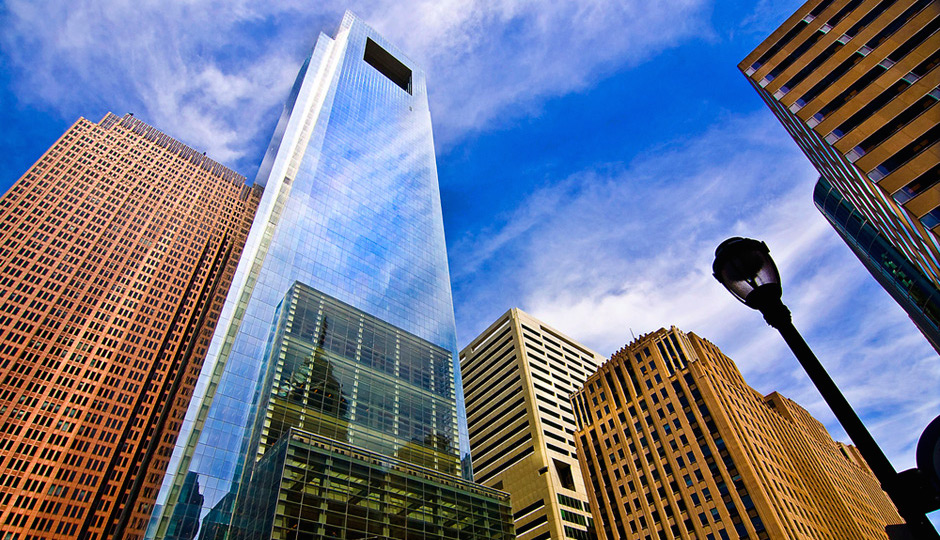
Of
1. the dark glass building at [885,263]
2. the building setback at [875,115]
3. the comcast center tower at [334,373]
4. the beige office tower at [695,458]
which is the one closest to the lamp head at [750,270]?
the comcast center tower at [334,373]

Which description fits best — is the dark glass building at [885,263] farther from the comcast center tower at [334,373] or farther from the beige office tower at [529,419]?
the beige office tower at [529,419]

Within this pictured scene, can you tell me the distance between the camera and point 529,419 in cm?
9444

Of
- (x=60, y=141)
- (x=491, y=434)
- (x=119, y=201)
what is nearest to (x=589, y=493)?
(x=491, y=434)

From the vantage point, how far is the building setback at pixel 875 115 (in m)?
40.9

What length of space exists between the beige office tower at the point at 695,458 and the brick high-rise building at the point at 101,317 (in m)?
88.6

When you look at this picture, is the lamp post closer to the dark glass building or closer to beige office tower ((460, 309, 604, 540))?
the dark glass building

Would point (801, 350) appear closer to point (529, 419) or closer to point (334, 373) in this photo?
point (334, 373)

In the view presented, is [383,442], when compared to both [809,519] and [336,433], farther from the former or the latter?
[809,519]

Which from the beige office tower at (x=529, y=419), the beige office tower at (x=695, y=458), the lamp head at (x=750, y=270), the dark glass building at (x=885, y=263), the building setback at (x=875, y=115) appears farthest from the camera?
the beige office tower at (x=529, y=419)

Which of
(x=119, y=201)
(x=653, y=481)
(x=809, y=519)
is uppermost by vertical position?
(x=119, y=201)

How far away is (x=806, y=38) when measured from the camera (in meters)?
56.4

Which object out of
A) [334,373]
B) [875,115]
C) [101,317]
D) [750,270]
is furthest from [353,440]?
[101,317]

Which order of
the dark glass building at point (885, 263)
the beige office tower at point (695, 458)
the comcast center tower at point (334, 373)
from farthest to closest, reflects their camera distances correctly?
1. the beige office tower at point (695, 458)
2. the dark glass building at point (885, 263)
3. the comcast center tower at point (334, 373)

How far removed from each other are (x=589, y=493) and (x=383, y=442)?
40.3 metres
